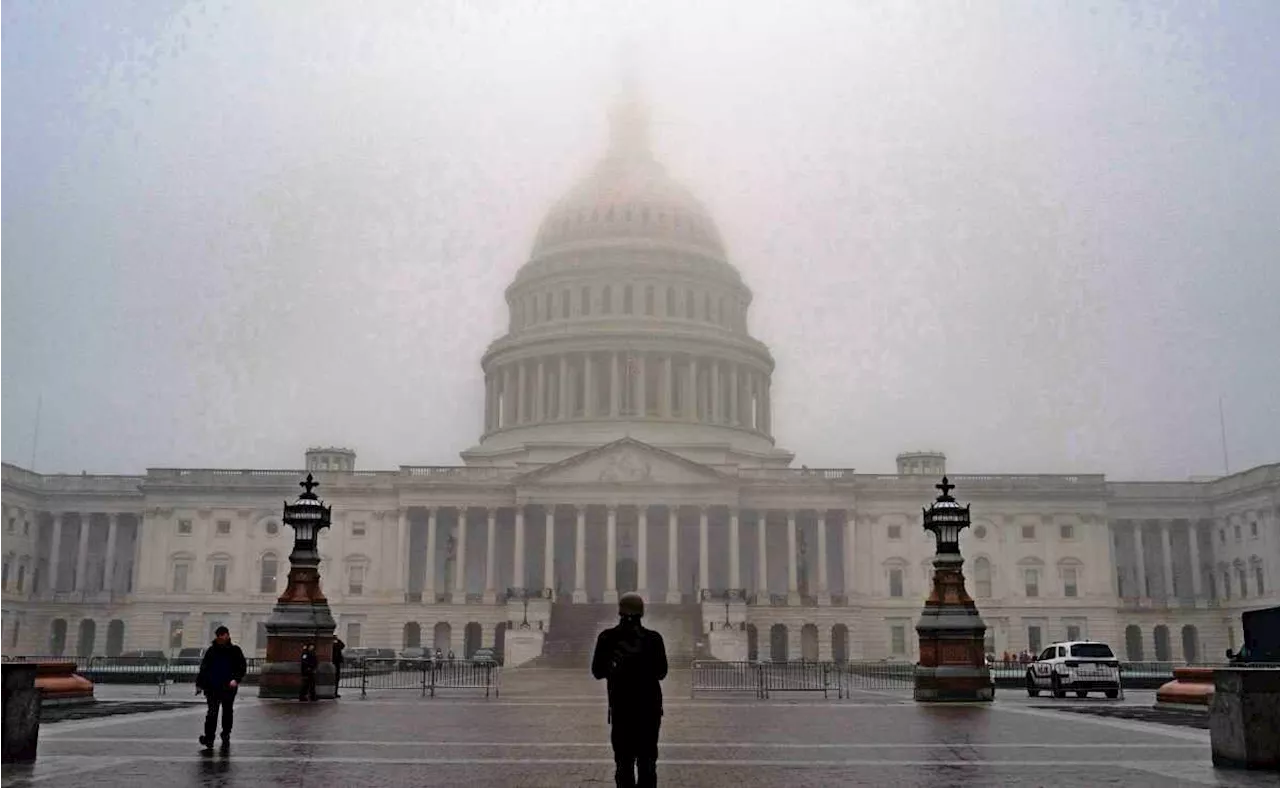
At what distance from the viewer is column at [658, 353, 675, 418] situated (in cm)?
10725

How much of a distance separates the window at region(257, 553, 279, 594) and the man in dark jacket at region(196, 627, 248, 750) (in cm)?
7973

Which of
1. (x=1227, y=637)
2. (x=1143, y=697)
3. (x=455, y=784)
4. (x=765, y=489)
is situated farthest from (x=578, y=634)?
(x=455, y=784)

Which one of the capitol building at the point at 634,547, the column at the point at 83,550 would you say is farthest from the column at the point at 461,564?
the column at the point at 83,550

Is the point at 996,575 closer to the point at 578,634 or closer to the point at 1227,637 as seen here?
the point at 1227,637

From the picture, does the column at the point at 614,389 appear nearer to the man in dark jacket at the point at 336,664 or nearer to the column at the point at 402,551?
the column at the point at 402,551

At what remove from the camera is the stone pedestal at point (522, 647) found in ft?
251

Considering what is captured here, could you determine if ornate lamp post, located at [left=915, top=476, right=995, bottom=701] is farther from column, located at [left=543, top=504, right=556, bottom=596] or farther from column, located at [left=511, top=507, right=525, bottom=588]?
column, located at [left=511, top=507, right=525, bottom=588]

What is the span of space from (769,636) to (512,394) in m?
34.1

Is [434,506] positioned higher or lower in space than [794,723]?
higher

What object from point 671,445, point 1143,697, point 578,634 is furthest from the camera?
point 671,445

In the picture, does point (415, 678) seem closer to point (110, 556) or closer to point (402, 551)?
point (402, 551)

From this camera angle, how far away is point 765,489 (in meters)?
95.3

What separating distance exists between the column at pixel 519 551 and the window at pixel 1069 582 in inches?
1611

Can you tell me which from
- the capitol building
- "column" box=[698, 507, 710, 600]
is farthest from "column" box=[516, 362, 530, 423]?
"column" box=[698, 507, 710, 600]
